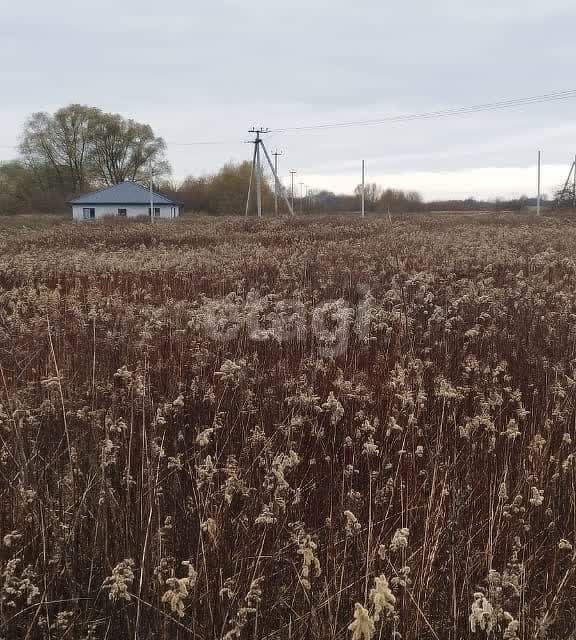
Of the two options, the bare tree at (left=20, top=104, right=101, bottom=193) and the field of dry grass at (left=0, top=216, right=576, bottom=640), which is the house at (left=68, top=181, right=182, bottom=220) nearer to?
the bare tree at (left=20, top=104, right=101, bottom=193)

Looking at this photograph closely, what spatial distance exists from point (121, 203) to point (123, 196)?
2.76 ft

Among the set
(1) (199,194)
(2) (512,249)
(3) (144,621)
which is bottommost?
(3) (144,621)

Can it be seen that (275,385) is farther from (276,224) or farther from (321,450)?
(276,224)

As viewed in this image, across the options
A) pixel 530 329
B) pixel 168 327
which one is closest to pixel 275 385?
pixel 168 327

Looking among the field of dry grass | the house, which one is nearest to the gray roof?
the house

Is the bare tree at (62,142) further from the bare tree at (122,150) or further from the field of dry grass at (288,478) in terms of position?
the field of dry grass at (288,478)

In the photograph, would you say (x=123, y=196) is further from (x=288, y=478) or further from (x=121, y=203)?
(x=288, y=478)

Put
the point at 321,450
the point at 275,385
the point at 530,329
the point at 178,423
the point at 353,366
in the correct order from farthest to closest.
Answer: the point at 530,329
the point at 353,366
the point at 275,385
the point at 178,423
the point at 321,450

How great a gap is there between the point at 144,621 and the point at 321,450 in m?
1.47

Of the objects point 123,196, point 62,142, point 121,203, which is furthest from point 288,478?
point 62,142

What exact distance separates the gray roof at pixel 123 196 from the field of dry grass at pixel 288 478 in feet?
185

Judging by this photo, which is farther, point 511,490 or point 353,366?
point 353,366

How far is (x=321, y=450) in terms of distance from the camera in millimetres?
3242

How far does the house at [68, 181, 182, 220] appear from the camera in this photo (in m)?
60.1
